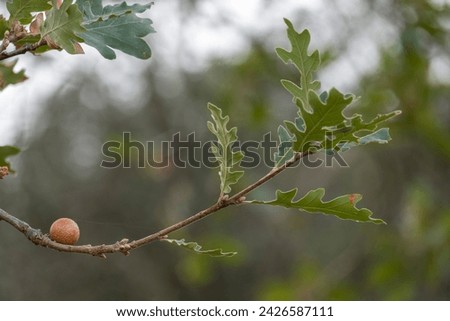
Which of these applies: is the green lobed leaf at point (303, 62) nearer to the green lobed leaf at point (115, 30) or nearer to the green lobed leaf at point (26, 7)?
the green lobed leaf at point (115, 30)

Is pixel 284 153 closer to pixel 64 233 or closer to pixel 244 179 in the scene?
pixel 64 233

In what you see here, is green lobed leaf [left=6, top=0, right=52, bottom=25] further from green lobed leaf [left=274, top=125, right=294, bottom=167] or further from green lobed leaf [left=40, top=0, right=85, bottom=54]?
green lobed leaf [left=274, top=125, right=294, bottom=167]

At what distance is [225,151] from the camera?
1086 mm

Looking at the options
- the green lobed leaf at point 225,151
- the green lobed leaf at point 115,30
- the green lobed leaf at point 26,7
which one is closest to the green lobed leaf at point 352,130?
the green lobed leaf at point 225,151

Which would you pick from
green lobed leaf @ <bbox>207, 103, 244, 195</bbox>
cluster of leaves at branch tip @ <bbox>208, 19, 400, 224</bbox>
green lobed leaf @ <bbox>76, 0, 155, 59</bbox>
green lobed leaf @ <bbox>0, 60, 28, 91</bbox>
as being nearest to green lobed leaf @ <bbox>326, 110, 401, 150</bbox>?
cluster of leaves at branch tip @ <bbox>208, 19, 400, 224</bbox>

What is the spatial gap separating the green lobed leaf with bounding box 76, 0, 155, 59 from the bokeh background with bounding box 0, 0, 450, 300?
0.79m

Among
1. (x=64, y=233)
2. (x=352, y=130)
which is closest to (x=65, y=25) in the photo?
(x=64, y=233)

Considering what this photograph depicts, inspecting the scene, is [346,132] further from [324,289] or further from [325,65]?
[324,289]

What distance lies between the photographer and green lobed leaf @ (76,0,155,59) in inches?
42.0

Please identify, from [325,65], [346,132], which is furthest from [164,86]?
[346,132]

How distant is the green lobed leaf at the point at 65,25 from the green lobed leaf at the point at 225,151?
0.79 ft

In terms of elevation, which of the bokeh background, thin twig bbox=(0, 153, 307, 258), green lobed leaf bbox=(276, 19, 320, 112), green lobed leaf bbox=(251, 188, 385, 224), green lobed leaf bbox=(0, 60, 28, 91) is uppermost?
the bokeh background

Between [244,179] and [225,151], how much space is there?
2495mm
